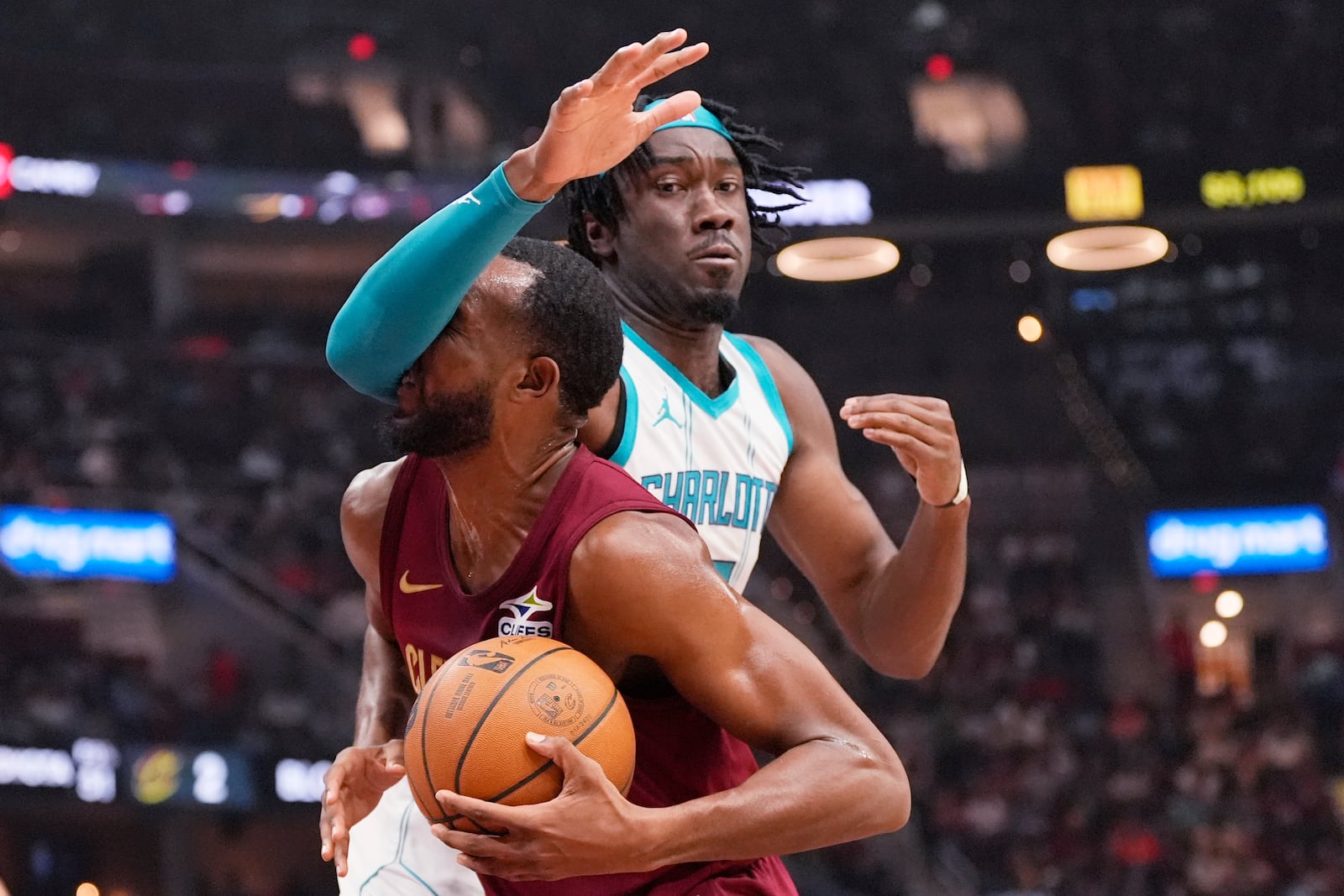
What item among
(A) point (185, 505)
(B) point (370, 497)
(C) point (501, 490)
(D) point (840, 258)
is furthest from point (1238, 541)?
(C) point (501, 490)

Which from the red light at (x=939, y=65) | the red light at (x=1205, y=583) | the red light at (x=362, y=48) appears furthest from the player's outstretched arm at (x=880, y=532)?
the red light at (x=362, y=48)

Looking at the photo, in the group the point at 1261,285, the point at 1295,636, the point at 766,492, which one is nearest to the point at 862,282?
the point at 1261,285

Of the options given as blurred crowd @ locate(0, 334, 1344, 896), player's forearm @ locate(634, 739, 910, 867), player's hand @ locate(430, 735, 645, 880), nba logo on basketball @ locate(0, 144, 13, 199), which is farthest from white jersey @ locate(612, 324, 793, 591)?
nba logo on basketball @ locate(0, 144, 13, 199)

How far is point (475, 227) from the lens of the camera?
98.6 inches

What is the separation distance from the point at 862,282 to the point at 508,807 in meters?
19.5

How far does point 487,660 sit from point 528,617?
0.64 feet

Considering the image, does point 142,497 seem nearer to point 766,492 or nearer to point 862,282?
point 862,282

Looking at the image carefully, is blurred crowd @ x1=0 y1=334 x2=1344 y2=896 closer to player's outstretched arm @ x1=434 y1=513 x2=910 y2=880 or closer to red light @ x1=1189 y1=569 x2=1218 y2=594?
red light @ x1=1189 y1=569 x2=1218 y2=594

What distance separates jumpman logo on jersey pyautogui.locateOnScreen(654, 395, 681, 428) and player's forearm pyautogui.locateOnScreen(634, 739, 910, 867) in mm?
1063

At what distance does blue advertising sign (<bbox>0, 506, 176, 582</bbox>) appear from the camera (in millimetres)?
15914

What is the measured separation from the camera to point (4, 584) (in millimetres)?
16031

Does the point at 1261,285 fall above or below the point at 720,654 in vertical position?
above

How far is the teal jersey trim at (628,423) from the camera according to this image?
3262mm

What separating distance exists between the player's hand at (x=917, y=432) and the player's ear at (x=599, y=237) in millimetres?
740
